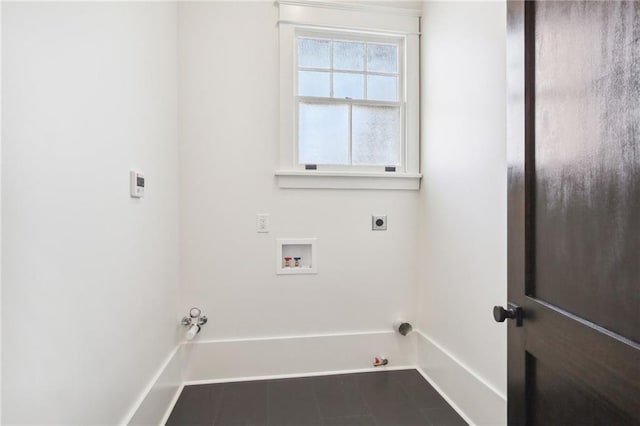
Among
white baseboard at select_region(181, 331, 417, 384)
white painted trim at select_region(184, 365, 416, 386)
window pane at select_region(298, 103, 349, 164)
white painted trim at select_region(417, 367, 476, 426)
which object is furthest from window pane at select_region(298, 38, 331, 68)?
white painted trim at select_region(417, 367, 476, 426)

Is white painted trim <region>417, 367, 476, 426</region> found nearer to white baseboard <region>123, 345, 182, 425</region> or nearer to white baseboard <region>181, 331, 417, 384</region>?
white baseboard <region>181, 331, 417, 384</region>

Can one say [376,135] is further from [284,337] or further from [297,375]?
[297,375]

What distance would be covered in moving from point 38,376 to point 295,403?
1385mm

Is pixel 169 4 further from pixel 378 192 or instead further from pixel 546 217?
pixel 546 217

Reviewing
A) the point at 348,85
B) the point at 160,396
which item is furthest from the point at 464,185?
the point at 160,396

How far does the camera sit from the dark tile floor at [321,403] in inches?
67.1

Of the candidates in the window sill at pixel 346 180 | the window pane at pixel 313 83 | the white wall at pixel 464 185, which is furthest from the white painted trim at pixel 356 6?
the window sill at pixel 346 180

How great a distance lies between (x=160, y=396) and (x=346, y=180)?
1.69 metres

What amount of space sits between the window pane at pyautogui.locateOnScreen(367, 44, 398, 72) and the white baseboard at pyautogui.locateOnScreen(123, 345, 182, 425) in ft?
7.77

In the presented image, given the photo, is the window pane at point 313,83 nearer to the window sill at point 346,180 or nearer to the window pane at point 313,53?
the window pane at point 313,53

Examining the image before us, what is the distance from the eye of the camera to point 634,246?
606 millimetres

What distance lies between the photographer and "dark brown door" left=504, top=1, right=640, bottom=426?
0.62 meters

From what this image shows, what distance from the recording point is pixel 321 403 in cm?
185

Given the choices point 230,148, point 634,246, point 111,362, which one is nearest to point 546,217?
point 634,246
